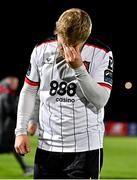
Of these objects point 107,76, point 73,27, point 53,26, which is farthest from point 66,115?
point 53,26

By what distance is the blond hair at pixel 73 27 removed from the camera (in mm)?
4184

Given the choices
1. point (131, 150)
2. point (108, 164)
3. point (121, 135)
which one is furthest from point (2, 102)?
point (121, 135)

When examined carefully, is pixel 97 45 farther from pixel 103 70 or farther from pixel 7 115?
pixel 7 115

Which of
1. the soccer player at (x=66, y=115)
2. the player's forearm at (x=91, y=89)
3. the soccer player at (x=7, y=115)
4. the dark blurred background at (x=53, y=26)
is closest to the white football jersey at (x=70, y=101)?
the soccer player at (x=66, y=115)

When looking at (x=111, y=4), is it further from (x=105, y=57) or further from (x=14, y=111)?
(x=105, y=57)

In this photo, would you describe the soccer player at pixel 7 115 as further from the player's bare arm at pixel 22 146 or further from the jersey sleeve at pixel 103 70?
the jersey sleeve at pixel 103 70

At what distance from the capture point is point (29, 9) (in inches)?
1934

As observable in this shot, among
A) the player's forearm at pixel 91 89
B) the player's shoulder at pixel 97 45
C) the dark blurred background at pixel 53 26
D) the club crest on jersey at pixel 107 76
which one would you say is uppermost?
the dark blurred background at pixel 53 26

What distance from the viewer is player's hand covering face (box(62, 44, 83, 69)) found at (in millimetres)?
4133

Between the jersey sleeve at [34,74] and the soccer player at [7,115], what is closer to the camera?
the jersey sleeve at [34,74]

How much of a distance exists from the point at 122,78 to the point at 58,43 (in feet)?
144

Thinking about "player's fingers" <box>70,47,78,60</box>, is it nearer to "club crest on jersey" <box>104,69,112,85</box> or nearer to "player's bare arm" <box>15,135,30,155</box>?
"club crest on jersey" <box>104,69,112,85</box>

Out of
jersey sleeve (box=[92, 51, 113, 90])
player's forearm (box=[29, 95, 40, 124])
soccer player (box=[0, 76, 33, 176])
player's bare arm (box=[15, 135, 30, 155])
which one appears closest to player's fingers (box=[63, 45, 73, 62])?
jersey sleeve (box=[92, 51, 113, 90])

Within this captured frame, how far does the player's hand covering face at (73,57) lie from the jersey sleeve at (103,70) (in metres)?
0.34
